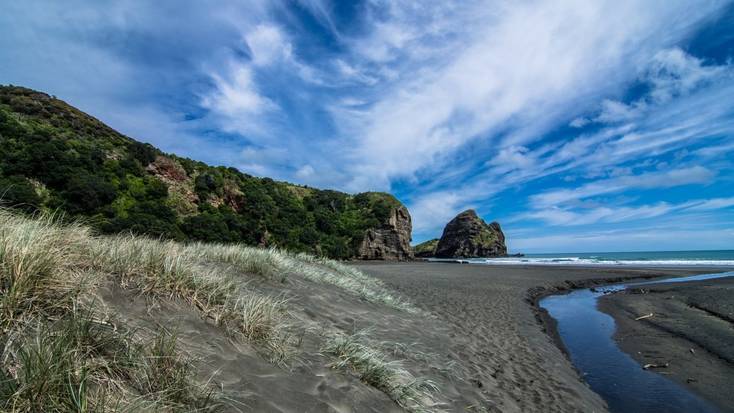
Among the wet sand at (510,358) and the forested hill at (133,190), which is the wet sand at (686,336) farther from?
the forested hill at (133,190)

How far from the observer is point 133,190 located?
30375 millimetres

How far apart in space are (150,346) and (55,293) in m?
1.08

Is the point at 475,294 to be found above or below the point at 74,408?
below

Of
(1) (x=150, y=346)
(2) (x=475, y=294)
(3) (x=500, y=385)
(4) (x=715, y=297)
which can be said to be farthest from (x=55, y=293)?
(4) (x=715, y=297)

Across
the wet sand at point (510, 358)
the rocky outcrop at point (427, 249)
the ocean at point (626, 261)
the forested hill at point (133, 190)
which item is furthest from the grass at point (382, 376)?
the rocky outcrop at point (427, 249)

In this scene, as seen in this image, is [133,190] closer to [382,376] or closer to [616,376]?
[382,376]

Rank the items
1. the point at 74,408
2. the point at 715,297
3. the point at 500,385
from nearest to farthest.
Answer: the point at 74,408
the point at 500,385
the point at 715,297

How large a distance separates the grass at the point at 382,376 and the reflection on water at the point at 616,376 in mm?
4326

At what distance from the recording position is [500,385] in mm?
6191

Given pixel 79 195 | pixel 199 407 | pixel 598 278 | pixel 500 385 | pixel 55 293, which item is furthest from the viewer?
pixel 598 278

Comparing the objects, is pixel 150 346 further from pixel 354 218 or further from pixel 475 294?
pixel 354 218

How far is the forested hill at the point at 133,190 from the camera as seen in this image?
24.3m

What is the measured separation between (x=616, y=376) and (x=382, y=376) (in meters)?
6.85

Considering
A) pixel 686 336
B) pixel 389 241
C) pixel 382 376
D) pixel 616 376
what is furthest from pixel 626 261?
pixel 382 376
